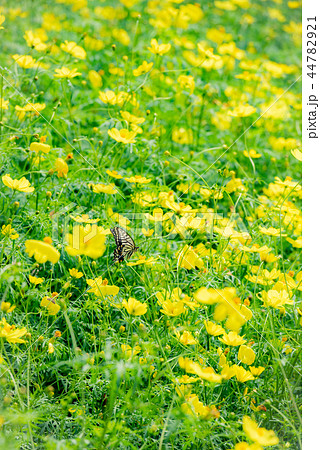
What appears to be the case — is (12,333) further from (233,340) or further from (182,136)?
(182,136)

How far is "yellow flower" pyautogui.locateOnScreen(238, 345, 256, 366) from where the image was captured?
1257 mm

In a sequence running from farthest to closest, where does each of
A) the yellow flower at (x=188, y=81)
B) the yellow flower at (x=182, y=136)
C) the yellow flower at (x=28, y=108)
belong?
the yellow flower at (x=182, y=136) < the yellow flower at (x=188, y=81) < the yellow flower at (x=28, y=108)

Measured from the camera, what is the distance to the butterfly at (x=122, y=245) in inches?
55.8

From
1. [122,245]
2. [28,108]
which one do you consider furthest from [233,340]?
[28,108]

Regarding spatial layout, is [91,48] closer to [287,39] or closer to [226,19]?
[226,19]

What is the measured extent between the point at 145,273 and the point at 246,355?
0.34 meters

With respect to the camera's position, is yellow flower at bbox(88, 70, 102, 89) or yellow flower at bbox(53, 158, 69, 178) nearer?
yellow flower at bbox(53, 158, 69, 178)

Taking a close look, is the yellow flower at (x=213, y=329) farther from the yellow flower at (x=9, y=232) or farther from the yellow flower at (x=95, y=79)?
the yellow flower at (x=95, y=79)

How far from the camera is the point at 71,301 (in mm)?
1386

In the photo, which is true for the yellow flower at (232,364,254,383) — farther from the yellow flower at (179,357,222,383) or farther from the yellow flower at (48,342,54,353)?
the yellow flower at (48,342,54,353)

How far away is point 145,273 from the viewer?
4.45ft
